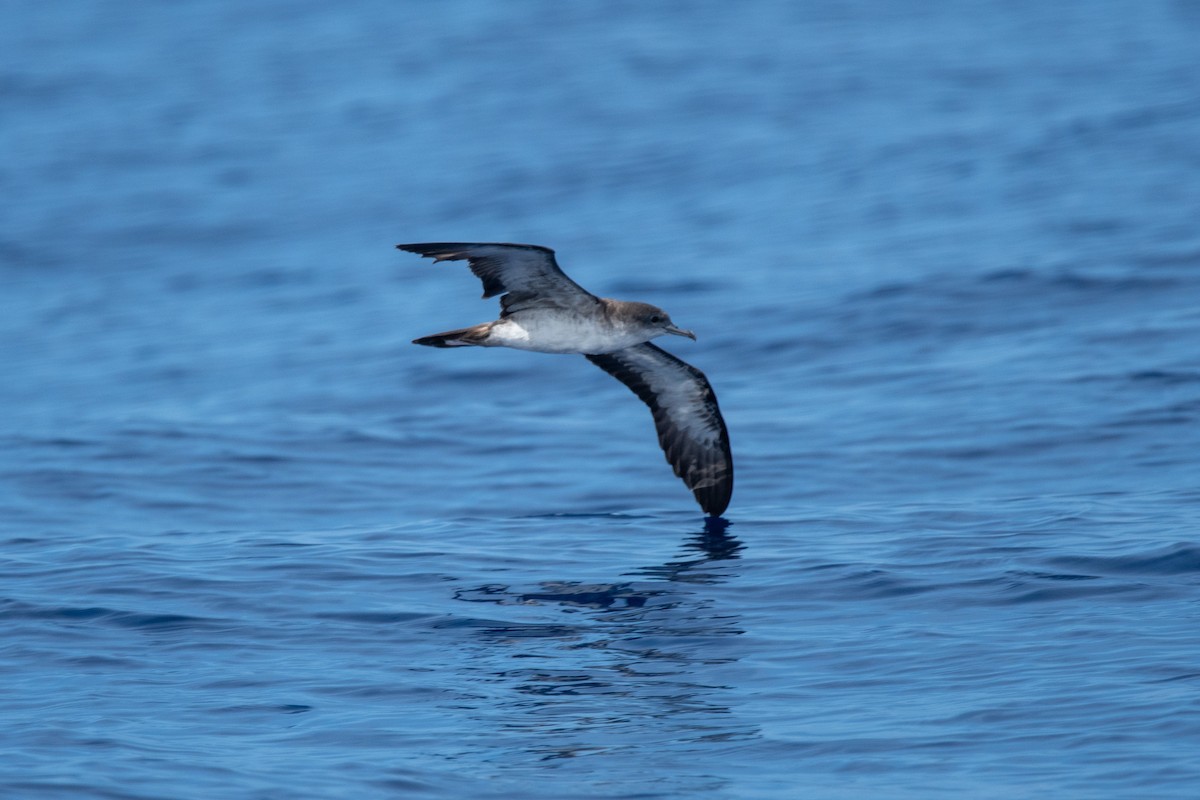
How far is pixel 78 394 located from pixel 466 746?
12593mm

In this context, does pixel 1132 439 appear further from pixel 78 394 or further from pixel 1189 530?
pixel 78 394

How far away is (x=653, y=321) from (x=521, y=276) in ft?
3.43

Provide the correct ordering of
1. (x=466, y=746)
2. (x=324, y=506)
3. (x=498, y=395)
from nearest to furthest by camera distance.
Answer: (x=466, y=746) → (x=324, y=506) → (x=498, y=395)

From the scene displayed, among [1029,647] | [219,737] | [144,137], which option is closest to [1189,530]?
[1029,647]

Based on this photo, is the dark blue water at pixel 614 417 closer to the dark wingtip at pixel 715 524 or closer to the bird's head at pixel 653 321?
the dark wingtip at pixel 715 524

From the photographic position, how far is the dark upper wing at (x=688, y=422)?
11984 mm

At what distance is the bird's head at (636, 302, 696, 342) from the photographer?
1079 centimetres

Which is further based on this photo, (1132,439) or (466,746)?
(1132,439)

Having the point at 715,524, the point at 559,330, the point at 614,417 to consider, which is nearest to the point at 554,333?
the point at 559,330

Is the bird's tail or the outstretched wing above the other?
the outstretched wing

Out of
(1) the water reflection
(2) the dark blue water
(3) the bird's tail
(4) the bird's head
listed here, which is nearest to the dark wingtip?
(2) the dark blue water

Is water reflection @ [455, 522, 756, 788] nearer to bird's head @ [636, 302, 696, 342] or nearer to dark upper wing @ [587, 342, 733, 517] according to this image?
dark upper wing @ [587, 342, 733, 517]

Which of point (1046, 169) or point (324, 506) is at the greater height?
point (1046, 169)

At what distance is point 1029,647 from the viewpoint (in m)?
8.77
